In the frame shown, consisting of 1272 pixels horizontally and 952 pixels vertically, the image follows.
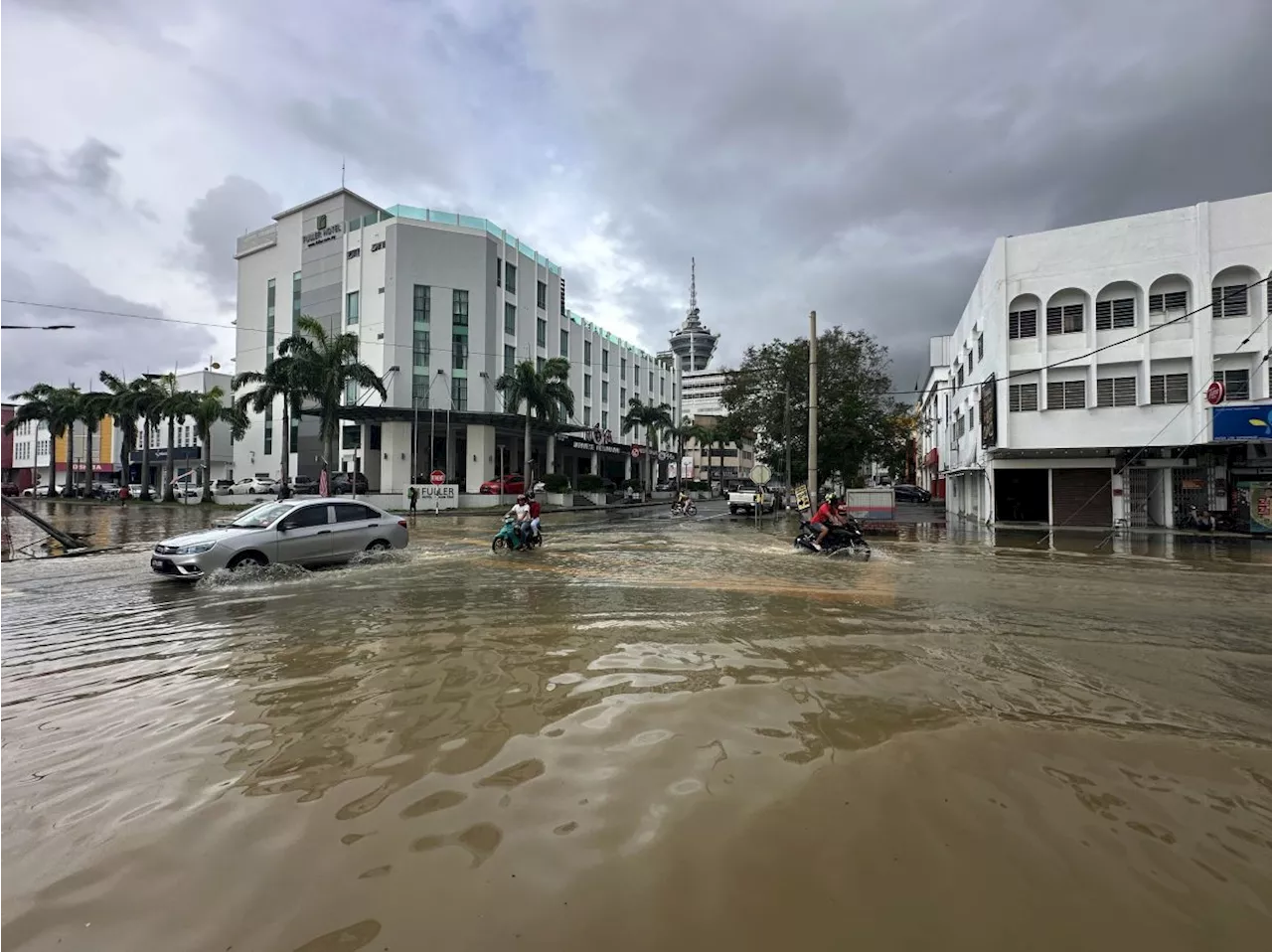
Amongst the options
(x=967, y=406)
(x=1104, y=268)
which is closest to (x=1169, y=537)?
(x=1104, y=268)

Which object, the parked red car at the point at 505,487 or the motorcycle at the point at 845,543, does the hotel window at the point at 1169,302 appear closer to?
the motorcycle at the point at 845,543

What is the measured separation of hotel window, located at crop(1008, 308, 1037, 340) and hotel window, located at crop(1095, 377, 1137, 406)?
3.10 meters

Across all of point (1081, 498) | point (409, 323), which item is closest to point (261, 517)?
point (1081, 498)

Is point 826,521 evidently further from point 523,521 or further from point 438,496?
point 438,496

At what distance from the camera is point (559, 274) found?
58719 mm

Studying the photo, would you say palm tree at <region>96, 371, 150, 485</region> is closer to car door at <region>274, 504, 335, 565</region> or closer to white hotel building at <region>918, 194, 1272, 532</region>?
car door at <region>274, 504, 335, 565</region>

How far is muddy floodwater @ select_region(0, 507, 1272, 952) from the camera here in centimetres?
243

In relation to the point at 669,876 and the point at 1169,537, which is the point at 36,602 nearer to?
the point at 669,876

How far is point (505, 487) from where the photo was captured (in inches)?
1575

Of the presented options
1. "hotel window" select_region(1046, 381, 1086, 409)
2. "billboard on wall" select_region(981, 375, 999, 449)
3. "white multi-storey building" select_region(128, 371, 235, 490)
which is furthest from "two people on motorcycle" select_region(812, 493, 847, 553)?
"white multi-storey building" select_region(128, 371, 235, 490)

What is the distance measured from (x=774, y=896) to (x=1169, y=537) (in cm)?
2550

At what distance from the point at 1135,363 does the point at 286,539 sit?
2854 cm

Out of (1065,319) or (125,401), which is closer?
(1065,319)

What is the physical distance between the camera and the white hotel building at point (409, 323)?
44.6 m
